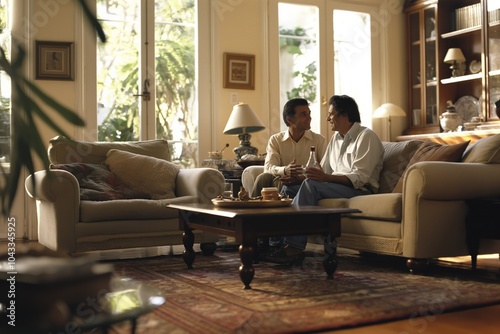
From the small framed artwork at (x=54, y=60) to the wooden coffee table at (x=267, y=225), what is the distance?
2.80 meters

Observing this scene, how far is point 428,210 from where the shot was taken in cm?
323

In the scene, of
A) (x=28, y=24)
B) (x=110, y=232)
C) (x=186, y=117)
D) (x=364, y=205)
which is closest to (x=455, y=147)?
(x=364, y=205)

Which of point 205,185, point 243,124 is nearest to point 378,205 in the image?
point 205,185

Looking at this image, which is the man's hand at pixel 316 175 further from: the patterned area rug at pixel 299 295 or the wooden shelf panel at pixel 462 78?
the wooden shelf panel at pixel 462 78

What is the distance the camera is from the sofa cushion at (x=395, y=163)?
12.9 feet

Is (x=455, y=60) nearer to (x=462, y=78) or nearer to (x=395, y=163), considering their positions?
(x=462, y=78)

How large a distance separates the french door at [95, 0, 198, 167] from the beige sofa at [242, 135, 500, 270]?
2.74 meters

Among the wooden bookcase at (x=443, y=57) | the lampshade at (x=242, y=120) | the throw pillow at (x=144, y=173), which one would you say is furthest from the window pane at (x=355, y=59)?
the throw pillow at (x=144, y=173)

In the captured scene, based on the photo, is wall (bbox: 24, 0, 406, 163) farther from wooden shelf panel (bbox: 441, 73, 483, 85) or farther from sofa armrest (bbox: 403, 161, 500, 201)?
sofa armrest (bbox: 403, 161, 500, 201)

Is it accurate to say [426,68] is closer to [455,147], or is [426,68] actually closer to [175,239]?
[455,147]

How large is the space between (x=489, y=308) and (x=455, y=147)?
127 centimetres

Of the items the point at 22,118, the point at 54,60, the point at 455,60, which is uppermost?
the point at 455,60

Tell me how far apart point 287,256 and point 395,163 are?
3.22 feet

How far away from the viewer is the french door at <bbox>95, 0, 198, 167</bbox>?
18.7ft
